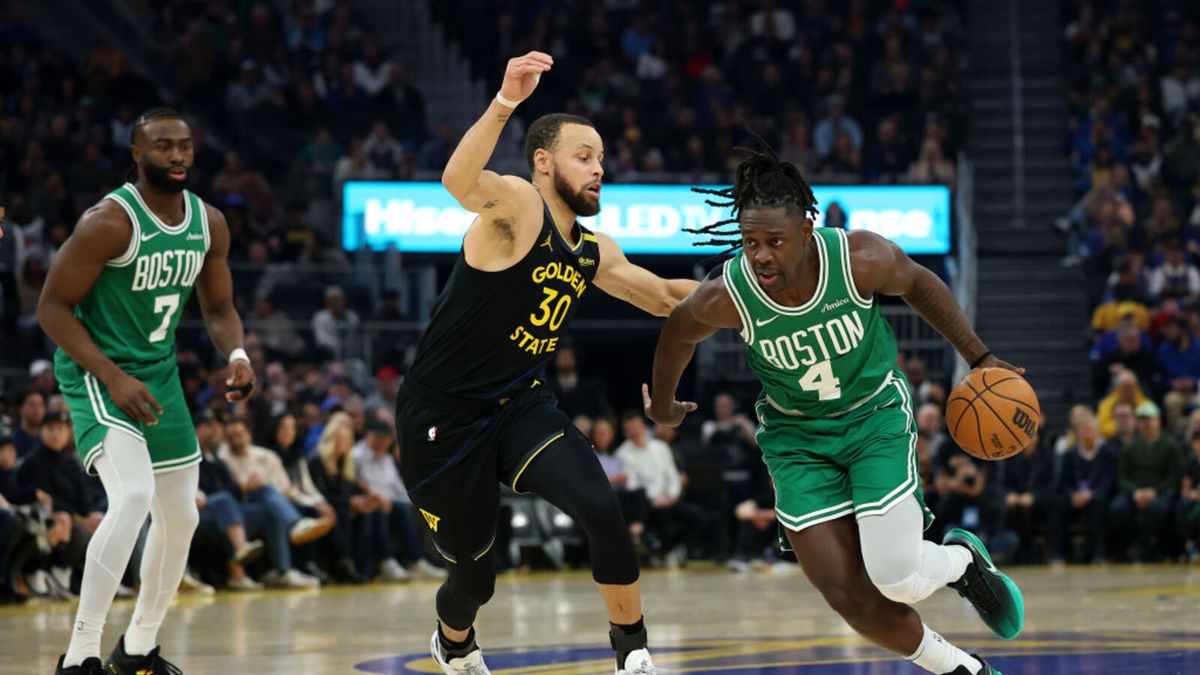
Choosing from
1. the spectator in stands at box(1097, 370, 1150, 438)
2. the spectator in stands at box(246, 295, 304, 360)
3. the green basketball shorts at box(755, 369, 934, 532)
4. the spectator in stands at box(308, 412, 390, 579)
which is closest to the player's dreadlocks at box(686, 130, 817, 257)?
the green basketball shorts at box(755, 369, 934, 532)

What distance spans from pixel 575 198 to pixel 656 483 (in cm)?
942

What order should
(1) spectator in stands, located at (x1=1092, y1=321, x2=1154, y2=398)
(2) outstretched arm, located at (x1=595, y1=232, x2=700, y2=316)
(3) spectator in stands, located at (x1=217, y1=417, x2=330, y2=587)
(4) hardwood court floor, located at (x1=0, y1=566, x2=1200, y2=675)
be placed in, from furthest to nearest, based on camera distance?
(1) spectator in stands, located at (x1=1092, y1=321, x2=1154, y2=398), (3) spectator in stands, located at (x1=217, y1=417, x2=330, y2=587), (4) hardwood court floor, located at (x1=0, y1=566, x2=1200, y2=675), (2) outstretched arm, located at (x1=595, y1=232, x2=700, y2=316)

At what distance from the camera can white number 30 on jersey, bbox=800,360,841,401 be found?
247 inches

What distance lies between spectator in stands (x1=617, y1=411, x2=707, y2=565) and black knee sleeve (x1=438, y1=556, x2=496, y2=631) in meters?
8.72

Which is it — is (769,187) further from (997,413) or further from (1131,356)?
(1131,356)

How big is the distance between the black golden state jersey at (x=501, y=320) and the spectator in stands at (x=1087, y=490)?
10.3 meters

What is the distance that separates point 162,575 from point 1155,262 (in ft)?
49.2

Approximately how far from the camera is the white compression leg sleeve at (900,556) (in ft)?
19.8

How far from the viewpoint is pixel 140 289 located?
280 inches

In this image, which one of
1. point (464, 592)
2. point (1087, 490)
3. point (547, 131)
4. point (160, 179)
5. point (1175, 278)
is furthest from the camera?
point (1175, 278)

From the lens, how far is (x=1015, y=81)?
2361 cm

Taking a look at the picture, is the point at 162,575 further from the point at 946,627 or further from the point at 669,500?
the point at 669,500

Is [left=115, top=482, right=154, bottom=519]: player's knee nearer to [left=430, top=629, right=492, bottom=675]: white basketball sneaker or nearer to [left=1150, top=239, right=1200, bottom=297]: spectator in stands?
[left=430, top=629, right=492, bottom=675]: white basketball sneaker

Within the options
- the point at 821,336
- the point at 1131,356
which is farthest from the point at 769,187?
the point at 1131,356
